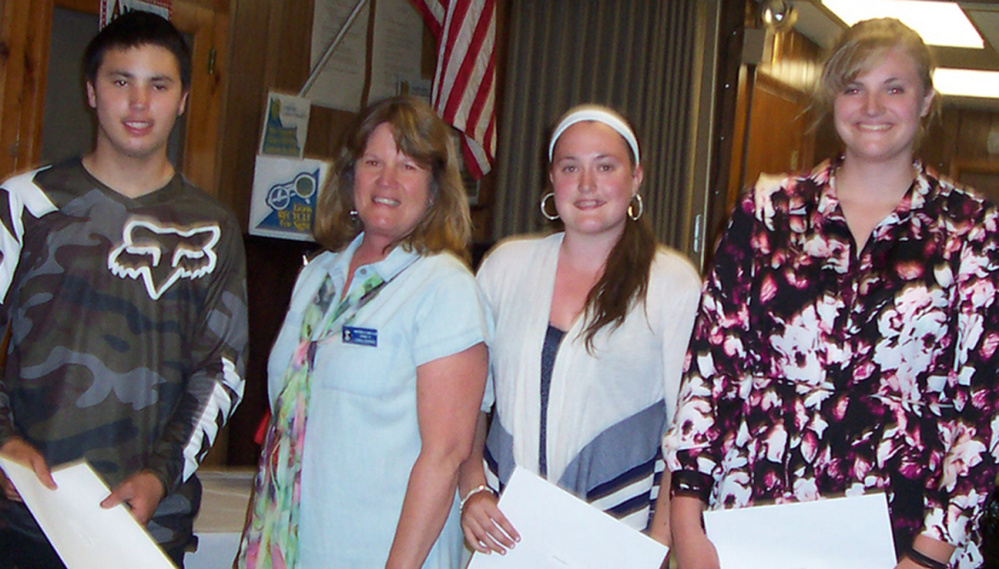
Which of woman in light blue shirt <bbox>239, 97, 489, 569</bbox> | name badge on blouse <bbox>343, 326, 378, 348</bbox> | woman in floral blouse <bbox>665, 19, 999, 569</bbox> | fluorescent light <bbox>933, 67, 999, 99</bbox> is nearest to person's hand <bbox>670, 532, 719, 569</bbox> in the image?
woman in floral blouse <bbox>665, 19, 999, 569</bbox>

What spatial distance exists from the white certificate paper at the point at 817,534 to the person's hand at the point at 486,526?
1.28ft

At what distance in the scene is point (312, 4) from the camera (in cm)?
429

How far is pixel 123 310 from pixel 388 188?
1.63 feet

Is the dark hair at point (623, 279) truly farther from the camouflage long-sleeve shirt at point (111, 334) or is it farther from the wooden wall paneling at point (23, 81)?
the wooden wall paneling at point (23, 81)

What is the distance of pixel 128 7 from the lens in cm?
346

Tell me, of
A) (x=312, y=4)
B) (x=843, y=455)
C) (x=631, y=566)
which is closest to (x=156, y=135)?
(x=631, y=566)

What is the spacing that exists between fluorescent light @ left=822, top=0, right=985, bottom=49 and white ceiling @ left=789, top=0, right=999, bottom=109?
4 centimetres

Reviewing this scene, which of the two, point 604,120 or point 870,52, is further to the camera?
point 604,120

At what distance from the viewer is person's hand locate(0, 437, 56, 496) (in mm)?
1494

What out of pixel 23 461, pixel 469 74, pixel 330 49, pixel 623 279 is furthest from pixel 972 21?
pixel 23 461

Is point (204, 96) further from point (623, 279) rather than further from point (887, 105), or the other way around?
point (887, 105)

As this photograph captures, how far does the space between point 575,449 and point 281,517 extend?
53cm

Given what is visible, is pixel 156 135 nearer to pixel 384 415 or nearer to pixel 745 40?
pixel 384 415

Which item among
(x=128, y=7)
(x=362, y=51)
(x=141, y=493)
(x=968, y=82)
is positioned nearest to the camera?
(x=141, y=493)
